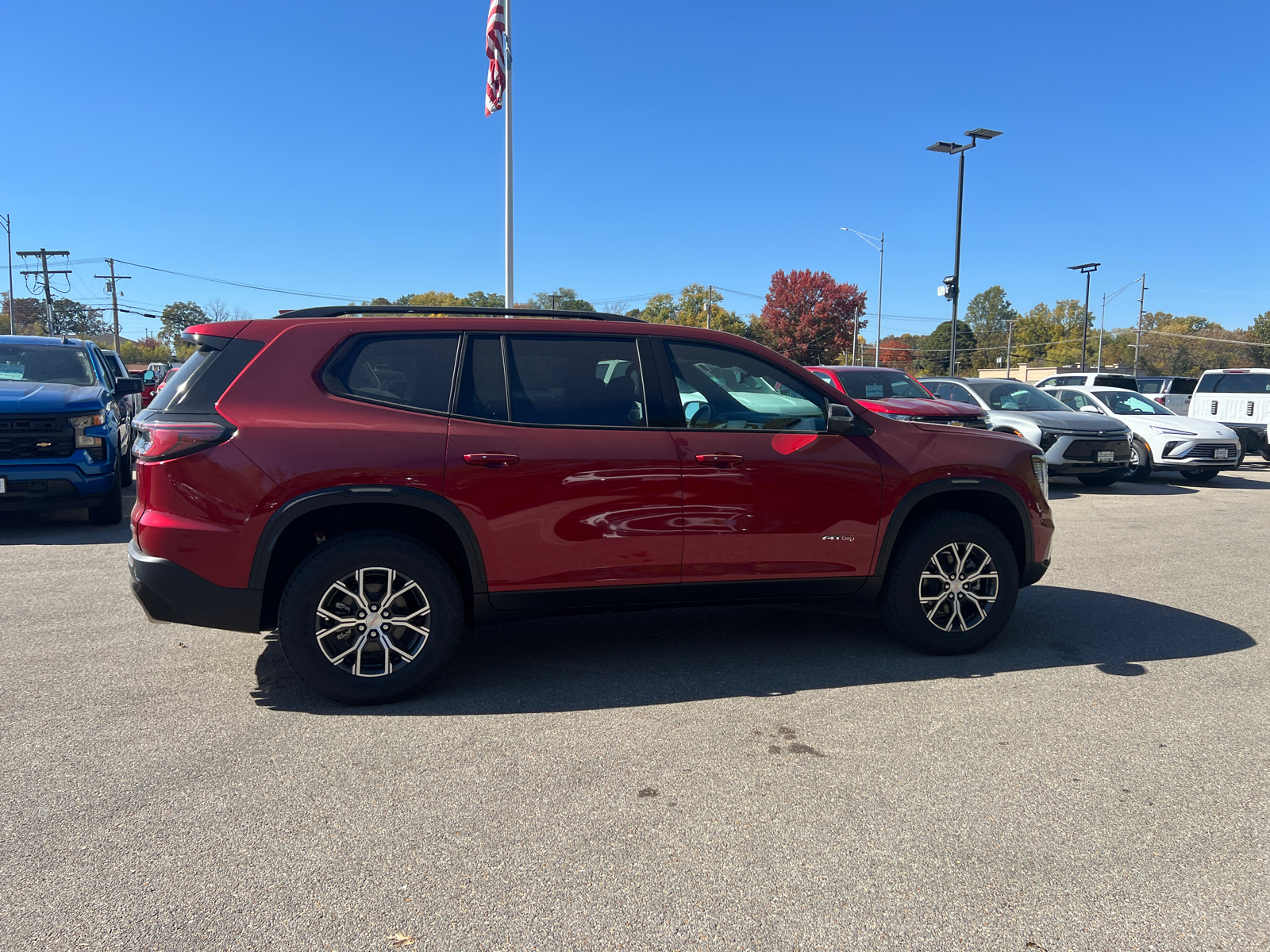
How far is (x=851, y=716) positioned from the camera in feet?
13.2

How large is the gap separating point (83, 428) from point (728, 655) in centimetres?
695

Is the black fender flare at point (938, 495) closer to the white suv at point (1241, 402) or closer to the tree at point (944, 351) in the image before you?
the white suv at point (1241, 402)

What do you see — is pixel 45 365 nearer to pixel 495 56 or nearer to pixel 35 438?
pixel 35 438

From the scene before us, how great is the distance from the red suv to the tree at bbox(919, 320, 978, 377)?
334 feet

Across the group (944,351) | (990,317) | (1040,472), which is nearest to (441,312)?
(1040,472)

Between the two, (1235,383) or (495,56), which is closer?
(495,56)

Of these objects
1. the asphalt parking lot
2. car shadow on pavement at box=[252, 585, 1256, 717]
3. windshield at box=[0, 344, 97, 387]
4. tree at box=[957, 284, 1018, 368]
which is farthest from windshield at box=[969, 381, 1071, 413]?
tree at box=[957, 284, 1018, 368]

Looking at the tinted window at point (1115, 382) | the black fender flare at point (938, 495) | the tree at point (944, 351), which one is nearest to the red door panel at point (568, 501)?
the black fender flare at point (938, 495)

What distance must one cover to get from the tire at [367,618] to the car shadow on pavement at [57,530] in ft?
14.8

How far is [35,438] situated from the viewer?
8148mm

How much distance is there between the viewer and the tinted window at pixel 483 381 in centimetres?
421

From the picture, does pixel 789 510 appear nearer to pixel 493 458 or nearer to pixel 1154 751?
pixel 493 458

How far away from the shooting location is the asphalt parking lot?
2518mm

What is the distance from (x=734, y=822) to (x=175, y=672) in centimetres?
315
